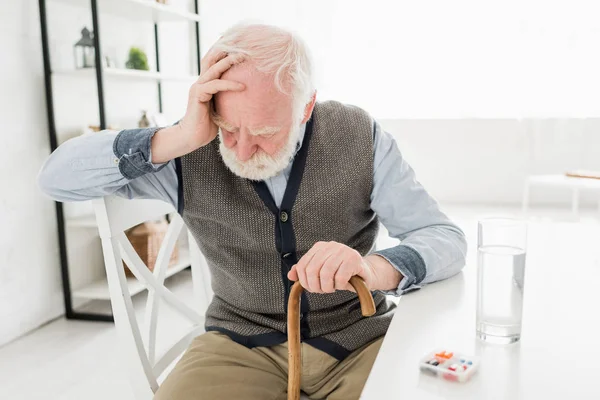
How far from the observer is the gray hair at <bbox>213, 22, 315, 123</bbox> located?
1061 millimetres

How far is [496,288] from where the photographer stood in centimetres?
77

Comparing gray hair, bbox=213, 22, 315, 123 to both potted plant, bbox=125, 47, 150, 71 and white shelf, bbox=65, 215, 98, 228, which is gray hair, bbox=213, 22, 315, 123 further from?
potted plant, bbox=125, 47, 150, 71

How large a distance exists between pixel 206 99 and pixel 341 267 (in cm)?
42

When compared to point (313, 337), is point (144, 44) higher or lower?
higher

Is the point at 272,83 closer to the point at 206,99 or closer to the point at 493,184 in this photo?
the point at 206,99

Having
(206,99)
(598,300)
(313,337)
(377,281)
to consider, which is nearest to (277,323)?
(313,337)

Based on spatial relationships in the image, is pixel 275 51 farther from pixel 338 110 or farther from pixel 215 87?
pixel 338 110

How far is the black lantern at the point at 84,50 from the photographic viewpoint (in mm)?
2744

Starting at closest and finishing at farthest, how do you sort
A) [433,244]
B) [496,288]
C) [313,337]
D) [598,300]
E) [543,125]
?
[496,288], [598,300], [433,244], [313,337], [543,125]

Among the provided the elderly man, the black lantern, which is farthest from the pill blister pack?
the black lantern

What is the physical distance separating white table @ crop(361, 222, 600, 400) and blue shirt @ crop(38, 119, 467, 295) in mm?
77

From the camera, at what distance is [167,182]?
1.25 m

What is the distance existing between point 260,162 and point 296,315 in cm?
42

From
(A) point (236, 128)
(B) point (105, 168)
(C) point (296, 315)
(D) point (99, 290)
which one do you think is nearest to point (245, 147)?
(A) point (236, 128)
